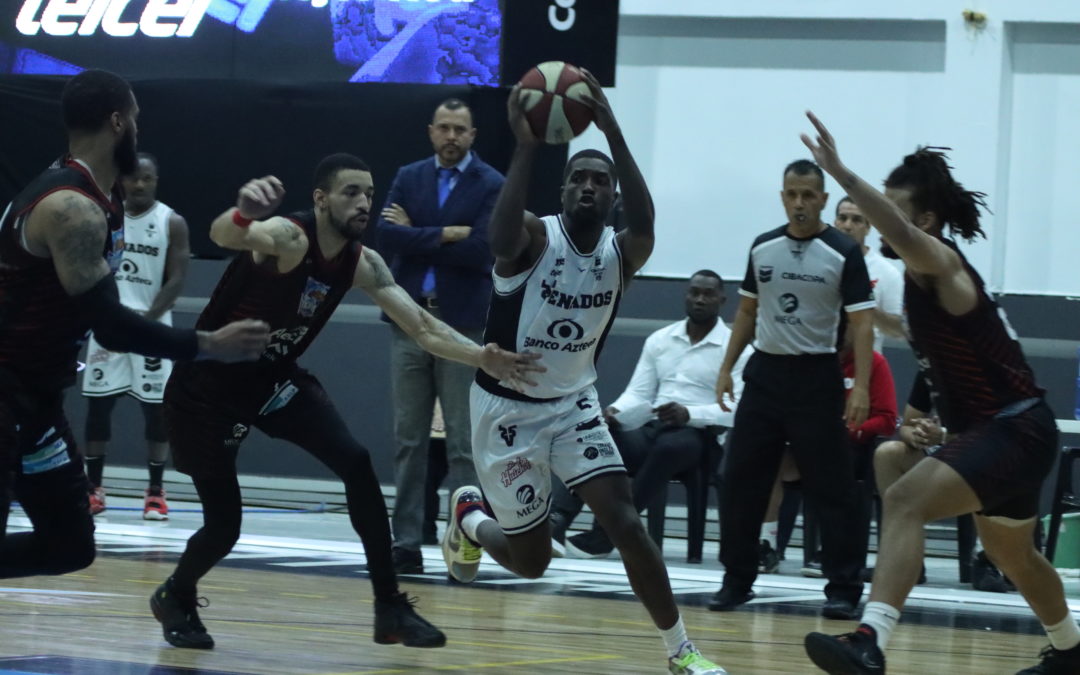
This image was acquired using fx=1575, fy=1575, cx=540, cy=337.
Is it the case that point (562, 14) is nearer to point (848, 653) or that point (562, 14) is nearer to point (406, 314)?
point (406, 314)

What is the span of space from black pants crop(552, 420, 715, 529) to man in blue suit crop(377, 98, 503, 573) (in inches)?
44.8

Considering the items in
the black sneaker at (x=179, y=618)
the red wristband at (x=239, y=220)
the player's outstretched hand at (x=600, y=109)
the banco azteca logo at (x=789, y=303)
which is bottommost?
the black sneaker at (x=179, y=618)

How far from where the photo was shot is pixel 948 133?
1095cm

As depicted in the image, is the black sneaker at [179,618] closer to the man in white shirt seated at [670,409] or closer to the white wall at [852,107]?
the man in white shirt seated at [670,409]

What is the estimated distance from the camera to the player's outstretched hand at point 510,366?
5.21 metres

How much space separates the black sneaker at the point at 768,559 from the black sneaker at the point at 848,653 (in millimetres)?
3799

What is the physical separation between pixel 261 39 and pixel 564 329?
6.46 metres

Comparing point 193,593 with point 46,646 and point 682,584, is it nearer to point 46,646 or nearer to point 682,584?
point 46,646

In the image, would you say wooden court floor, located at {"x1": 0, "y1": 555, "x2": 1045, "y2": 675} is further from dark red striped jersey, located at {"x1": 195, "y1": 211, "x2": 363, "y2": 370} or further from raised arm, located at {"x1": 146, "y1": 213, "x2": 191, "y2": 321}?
raised arm, located at {"x1": 146, "y1": 213, "x2": 191, "y2": 321}

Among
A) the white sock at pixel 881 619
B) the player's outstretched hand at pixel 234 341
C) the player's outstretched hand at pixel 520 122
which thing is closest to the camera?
the player's outstretched hand at pixel 234 341

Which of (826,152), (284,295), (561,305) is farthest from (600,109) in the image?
(284,295)

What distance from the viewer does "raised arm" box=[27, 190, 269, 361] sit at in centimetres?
437

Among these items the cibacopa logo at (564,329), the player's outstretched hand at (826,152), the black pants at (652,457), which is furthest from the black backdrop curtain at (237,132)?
the player's outstretched hand at (826,152)

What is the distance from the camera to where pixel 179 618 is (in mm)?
5539
